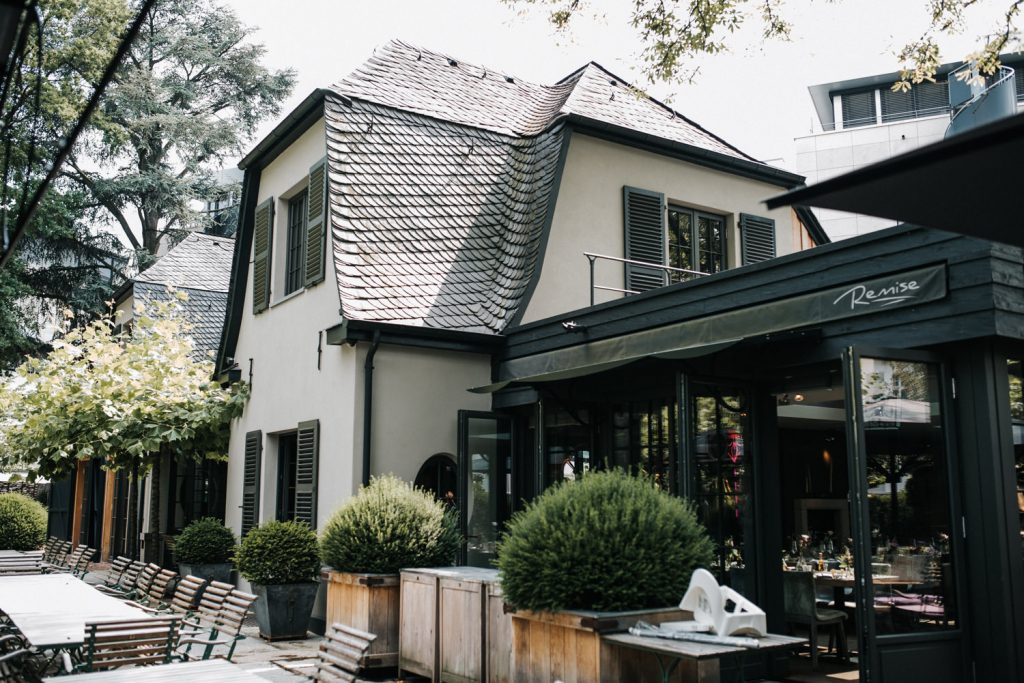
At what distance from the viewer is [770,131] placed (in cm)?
4797

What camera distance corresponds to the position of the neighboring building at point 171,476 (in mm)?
16656

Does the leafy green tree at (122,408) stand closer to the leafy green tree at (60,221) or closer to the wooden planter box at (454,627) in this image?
→ the wooden planter box at (454,627)

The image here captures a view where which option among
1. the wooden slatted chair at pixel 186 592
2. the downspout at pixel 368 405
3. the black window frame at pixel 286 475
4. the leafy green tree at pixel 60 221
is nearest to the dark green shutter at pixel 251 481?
the black window frame at pixel 286 475

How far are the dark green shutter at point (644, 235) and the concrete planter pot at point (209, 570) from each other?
6.92 m

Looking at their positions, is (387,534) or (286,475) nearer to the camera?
(387,534)

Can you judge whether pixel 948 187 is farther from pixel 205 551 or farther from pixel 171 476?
pixel 171 476

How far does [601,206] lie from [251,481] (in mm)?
6277

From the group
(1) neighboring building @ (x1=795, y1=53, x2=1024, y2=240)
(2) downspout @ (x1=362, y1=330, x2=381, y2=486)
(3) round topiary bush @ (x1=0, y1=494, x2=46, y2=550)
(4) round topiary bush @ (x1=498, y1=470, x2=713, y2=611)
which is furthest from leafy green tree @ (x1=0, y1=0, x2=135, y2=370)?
(1) neighboring building @ (x1=795, y1=53, x2=1024, y2=240)

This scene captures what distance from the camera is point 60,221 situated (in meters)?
27.3

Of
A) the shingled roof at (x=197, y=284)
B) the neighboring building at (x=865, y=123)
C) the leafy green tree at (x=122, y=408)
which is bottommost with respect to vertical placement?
the leafy green tree at (x=122, y=408)

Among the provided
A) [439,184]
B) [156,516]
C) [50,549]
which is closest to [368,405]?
[439,184]

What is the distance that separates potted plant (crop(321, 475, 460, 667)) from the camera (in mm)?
8398

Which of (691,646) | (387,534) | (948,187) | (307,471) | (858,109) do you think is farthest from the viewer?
(858,109)

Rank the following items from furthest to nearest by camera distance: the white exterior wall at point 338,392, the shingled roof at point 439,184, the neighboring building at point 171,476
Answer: the neighboring building at point 171,476
the shingled roof at point 439,184
the white exterior wall at point 338,392
